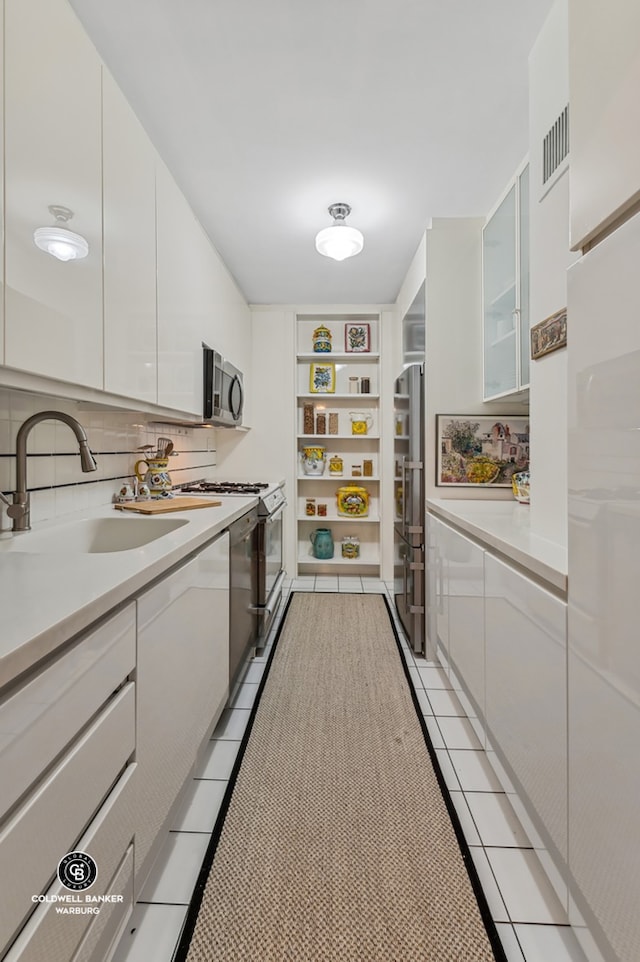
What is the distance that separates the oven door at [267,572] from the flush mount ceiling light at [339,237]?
154 centimetres

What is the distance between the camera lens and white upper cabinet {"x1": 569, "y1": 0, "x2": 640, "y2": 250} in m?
0.86

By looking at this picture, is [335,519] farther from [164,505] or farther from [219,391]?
[164,505]

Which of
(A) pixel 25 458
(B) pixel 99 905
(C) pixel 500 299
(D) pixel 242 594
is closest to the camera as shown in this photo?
(B) pixel 99 905

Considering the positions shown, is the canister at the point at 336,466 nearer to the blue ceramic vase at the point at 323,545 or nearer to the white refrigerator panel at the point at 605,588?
the blue ceramic vase at the point at 323,545

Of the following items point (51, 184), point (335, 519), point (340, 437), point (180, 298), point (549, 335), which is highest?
point (180, 298)

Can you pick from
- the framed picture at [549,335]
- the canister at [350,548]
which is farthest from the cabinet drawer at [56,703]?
the canister at [350,548]

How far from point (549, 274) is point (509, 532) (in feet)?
2.79

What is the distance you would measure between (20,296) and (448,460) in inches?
82.8

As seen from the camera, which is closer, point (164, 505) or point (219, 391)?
point (164, 505)

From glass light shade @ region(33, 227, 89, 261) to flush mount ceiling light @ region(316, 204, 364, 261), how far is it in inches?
61.5

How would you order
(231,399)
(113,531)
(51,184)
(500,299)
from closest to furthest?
(51,184) → (113,531) → (500,299) → (231,399)

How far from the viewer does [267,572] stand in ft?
8.46

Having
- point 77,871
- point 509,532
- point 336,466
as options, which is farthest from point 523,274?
point 336,466

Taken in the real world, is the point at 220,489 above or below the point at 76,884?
above
